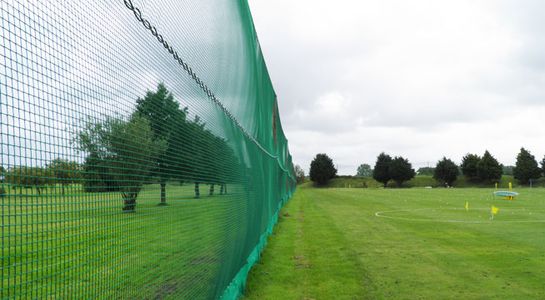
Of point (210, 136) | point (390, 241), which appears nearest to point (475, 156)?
point (390, 241)

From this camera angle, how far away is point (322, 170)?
83438 mm

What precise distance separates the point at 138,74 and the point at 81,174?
699 millimetres

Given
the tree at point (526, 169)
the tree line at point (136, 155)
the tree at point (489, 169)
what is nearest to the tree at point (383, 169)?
the tree at point (489, 169)

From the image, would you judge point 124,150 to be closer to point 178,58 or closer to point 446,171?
point 178,58

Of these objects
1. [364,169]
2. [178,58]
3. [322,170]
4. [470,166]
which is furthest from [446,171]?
[178,58]

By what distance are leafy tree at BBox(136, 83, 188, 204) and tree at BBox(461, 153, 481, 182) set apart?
80399 mm

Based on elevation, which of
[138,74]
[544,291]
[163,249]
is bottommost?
[544,291]

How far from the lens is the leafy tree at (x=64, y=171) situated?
1.60 meters

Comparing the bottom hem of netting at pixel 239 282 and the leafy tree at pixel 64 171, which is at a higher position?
the leafy tree at pixel 64 171

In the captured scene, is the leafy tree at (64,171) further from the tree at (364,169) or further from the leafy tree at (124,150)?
the tree at (364,169)

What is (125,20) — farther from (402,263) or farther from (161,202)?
(402,263)

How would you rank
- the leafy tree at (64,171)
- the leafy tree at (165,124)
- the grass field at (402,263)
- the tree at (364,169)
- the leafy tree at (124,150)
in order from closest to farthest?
the leafy tree at (64,171) → the leafy tree at (124,150) → the leafy tree at (165,124) → the grass field at (402,263) → the tree at (364,169)

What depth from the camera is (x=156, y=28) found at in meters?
2.58

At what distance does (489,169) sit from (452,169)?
5330mm
